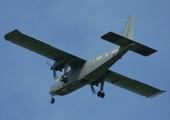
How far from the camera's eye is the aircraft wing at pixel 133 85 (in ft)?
192

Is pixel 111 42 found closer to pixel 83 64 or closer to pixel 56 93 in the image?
pixel 83 64

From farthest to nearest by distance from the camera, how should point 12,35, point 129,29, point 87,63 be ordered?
point 87,63 → point 12,35 → point 129,29

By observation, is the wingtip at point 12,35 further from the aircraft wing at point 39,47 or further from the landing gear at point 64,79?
the landing gear at point 64,79

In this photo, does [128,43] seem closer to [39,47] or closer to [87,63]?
[87,63]

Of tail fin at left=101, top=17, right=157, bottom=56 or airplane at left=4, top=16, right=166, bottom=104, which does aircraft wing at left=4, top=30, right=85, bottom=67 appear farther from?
tail fin at left=101, top=17, right=157, bottom=56

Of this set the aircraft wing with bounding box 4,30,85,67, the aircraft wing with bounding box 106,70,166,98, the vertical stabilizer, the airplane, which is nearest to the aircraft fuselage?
the airplane

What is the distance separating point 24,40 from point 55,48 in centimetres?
303

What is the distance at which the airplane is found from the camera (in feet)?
168

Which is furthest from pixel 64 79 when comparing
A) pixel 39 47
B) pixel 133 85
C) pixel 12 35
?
pixel 133 85

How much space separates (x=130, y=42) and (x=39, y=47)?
30.5ft

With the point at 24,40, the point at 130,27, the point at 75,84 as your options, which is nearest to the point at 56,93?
the point at 75,84

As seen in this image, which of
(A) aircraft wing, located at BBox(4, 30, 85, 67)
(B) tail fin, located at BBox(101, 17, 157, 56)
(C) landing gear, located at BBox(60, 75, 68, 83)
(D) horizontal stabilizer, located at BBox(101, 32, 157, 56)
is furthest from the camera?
(C) landing gear, located at BBox(60, 75, 68, 83)

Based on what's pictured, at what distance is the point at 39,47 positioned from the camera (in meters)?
55.1

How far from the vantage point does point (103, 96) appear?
57.0 m
